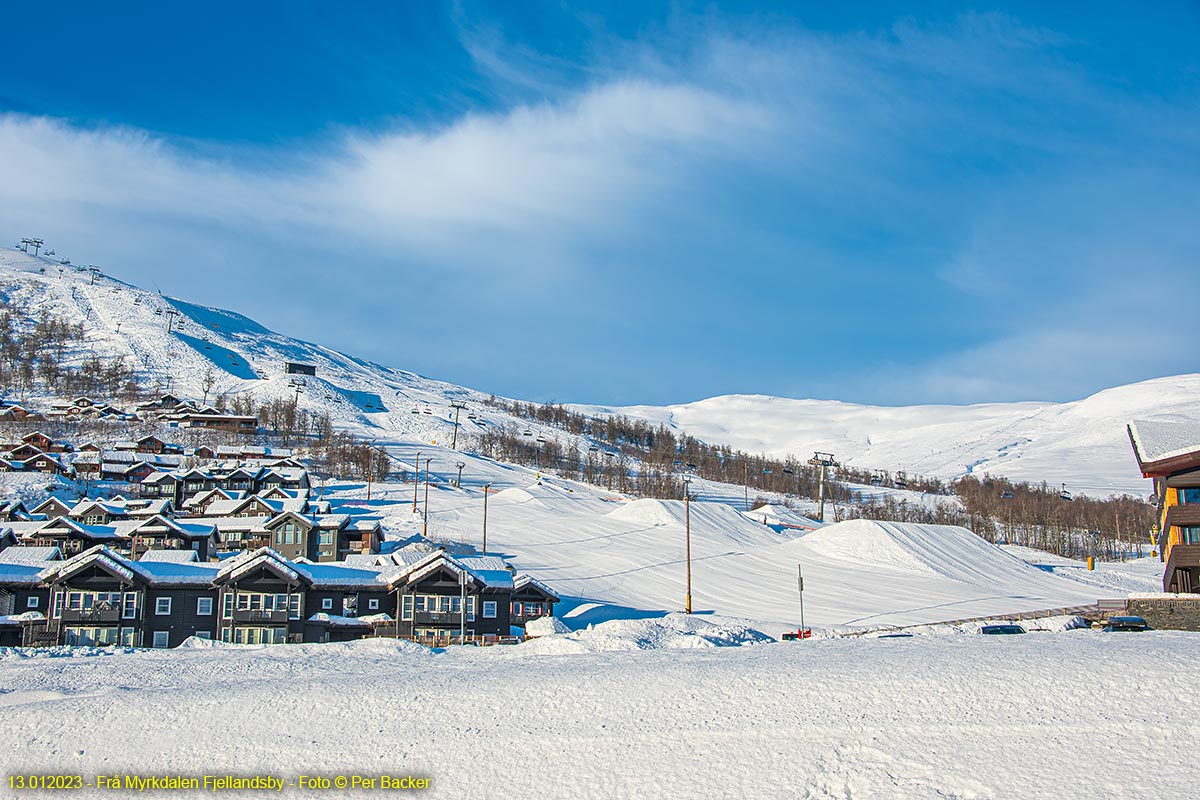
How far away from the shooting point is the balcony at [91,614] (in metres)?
43.7

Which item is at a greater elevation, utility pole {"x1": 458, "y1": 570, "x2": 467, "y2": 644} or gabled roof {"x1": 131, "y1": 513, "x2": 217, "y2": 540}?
gabled roof {"x1": 131, "y1": 513, "x2": 217, "y2": 540}

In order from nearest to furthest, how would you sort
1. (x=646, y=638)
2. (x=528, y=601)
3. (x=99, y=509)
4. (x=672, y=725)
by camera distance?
(x=672, y=725)
(x=646, y=638)
(x=528, y=601)
(x=99, y=509)

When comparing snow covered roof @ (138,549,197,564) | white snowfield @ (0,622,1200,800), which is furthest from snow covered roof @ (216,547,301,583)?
white snowfield @ (0,622,1200,800)

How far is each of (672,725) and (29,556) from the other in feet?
143

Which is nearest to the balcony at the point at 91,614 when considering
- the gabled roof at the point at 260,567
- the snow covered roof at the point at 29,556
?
the snow covered roof at the point at 29,556

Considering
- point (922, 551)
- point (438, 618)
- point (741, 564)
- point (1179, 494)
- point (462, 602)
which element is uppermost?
point (1179, 494)

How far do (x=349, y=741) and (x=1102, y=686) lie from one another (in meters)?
13.0

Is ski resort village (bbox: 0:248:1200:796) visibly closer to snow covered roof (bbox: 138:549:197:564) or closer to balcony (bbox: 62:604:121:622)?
balcony (bbox: 62:604:121:622)

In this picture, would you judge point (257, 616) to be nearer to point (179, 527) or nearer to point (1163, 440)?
point (179, 527)

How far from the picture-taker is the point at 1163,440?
41.6m

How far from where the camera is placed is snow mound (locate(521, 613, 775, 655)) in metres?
23.6

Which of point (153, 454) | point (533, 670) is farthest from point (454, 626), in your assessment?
point (153, 454)

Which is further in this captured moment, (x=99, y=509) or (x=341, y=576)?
(x=99, y=509)

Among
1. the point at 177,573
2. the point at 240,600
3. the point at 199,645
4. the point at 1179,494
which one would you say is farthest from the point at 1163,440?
the point at 177,573
